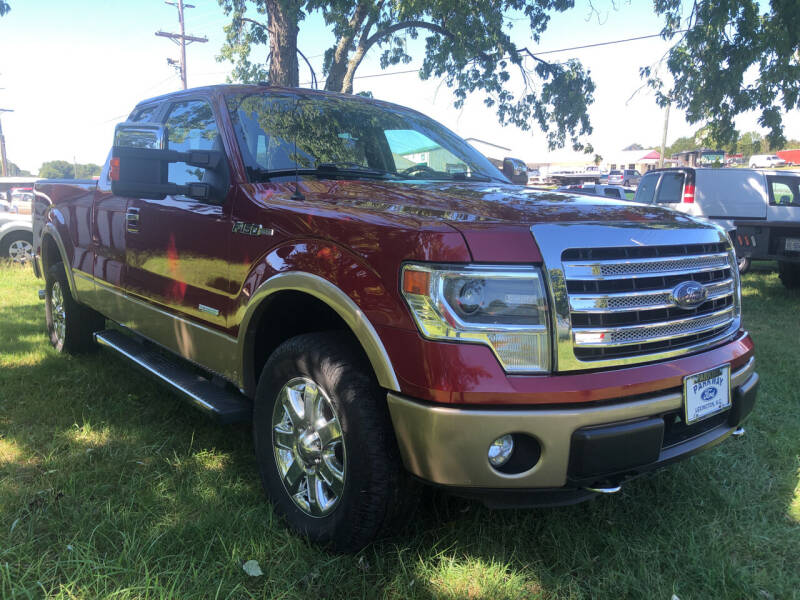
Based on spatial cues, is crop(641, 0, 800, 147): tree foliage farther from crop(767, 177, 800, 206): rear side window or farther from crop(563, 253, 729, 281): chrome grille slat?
crop(563, 253, 729, 281): chrome grille slat

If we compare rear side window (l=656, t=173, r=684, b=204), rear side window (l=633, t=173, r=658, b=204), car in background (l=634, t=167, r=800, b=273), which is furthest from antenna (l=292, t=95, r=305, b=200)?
rear side window (l=633, t=173, r=658, b=204)

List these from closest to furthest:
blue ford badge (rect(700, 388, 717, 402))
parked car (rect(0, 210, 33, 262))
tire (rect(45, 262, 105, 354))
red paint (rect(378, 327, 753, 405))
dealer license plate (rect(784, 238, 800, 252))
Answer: red paint (rect(378, 327, 753, 405)) < blue ford badge (rect(700, 388, 717, 402)) < tire (rect(45, 262, 105, 354)) < dealer license plate (rect(784, 238, 800, 252)) < parked car (rect(0, 210, 33, 262))

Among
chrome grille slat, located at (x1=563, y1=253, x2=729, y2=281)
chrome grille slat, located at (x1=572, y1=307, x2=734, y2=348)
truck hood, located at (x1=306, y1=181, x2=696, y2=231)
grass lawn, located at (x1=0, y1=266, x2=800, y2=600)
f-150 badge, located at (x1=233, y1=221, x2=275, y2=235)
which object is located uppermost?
truck hood, located at (x1=306, y1=181, x2=696, y2=231)

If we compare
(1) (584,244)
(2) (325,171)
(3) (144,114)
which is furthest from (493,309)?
A: (3) (144,114)

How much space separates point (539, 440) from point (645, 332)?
0.56 meters

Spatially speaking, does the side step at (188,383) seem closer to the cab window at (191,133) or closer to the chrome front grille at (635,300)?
the cab window at (191,133)

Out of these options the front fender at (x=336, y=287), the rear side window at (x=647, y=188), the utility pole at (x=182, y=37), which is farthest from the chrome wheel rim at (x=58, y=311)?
the utility pole at (x=182, y=37)

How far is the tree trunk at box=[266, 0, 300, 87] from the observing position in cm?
906

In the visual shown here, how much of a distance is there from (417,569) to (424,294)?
3.55 ft

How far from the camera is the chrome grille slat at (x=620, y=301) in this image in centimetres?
193

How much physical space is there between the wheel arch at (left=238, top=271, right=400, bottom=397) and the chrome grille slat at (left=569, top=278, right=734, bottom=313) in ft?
2.08

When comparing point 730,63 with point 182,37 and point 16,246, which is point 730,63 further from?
point 182,37

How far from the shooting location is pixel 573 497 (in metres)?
2.03

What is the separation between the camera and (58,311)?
510 centimetres
